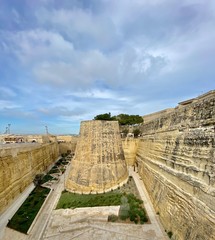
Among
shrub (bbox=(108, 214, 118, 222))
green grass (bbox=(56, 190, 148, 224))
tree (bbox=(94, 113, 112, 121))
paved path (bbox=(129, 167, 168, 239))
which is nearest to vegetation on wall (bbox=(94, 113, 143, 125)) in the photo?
tree (bbox=(94, 113, 112, 121))

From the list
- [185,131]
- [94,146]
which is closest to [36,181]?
[94,146]

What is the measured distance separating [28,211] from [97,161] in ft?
14.2

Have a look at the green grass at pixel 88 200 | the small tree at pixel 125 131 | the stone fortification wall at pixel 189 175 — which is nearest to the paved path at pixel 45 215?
the green grass at pixel 88 200

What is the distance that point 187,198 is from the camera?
582cm

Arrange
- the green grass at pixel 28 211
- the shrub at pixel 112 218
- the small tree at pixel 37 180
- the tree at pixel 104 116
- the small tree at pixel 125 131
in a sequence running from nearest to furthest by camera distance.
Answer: the green grass at pixel 28 211 → the shrub at pixel 112 218 → the small tree at pixel 37 180 → the small tree at pixel 125 131 → the tree at pixel 104 116

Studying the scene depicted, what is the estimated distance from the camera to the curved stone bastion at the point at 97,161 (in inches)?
444

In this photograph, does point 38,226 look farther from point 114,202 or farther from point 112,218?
point 114,202

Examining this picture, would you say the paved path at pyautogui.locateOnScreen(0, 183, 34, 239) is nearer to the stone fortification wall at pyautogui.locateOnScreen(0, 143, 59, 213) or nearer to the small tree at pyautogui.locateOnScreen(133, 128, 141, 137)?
the stone fortification wall at pyautogui.locateOnScreen(0, 143, 59, 213)

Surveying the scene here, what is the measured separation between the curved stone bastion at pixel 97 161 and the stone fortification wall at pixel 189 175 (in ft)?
11.3

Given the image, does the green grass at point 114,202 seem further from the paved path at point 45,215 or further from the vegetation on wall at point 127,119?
the vegetation on wall at point 127,119

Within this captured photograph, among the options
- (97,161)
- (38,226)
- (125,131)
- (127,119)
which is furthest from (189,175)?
(127,119)

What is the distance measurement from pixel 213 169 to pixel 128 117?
22.0 m

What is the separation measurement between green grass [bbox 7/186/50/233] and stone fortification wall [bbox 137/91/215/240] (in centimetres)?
519

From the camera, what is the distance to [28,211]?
355 inches
